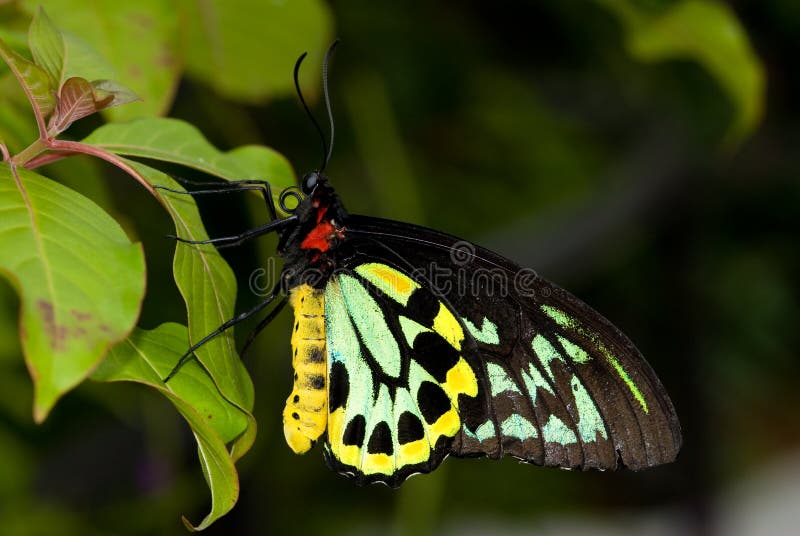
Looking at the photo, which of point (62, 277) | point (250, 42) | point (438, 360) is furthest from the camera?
point (250, 42)

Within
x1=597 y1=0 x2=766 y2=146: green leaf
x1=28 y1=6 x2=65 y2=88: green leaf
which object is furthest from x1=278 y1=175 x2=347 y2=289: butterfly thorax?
x1=597 y1=0 x2=766 y2=146: green leaf

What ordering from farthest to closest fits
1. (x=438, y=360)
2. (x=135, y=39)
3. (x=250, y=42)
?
(x=250, y=42) < (x=438, y=360) < (x=135, y=39)

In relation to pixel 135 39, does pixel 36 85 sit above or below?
below

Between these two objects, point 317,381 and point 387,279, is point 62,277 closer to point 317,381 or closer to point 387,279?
point 317,381

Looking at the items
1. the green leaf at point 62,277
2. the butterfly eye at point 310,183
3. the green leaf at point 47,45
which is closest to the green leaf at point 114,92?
the green leaf at point 47,45

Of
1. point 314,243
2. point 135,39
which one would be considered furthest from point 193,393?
point 135,39

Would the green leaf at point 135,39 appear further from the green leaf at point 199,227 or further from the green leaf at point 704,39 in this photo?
the green leaf at point 704,39

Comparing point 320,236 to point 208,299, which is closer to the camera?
point 208,299
